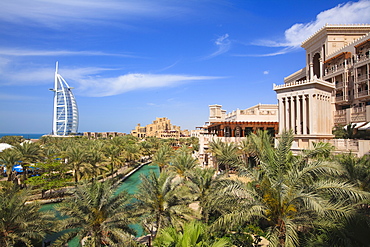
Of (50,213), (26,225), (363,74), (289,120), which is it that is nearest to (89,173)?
(50,213)

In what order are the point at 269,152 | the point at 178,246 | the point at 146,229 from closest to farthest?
the point at 178,246, the point at 269,152, the point at 146,229

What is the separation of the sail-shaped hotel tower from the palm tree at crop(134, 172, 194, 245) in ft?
340

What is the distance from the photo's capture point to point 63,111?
10375 cm

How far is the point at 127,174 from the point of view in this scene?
31.9 meters

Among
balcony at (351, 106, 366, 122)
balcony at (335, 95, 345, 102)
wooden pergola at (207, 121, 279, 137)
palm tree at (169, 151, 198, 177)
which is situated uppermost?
balcony at (335, 95, 345, 102)

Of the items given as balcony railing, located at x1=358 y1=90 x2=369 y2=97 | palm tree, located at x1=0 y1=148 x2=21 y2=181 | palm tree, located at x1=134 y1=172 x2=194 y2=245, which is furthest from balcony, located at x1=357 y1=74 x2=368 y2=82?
palm tree, located at x1=0 y1=148 x2=21 y2=181

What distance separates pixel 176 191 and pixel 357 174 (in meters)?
7.39

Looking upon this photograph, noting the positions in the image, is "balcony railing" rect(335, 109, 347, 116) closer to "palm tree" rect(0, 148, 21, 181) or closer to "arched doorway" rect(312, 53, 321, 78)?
"arched doorway" rect(312, 53, 321, 78)

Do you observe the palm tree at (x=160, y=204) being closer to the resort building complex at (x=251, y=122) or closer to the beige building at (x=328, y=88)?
the beige building at (x=328, y=88)

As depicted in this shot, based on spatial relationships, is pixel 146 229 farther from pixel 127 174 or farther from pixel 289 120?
pixel 127 174

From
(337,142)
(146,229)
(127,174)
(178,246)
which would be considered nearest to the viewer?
(178,246)

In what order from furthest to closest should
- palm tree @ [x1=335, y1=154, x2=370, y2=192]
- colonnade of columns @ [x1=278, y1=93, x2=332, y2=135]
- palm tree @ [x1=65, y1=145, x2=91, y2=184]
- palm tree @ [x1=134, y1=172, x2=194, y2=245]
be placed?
palm tree @ [x1=65, y1=145, x2=91, y2=184] < colonnade of columns @ [x1=278, y1=93, x2=332, y2=135] < palm tree @ [x1=134, y1=172, x2=194, y2=245] < palm tree @ [x1=335, y1=154, x2=370, y2=192]

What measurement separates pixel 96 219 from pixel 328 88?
2157 cm

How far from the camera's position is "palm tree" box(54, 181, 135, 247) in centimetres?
866
